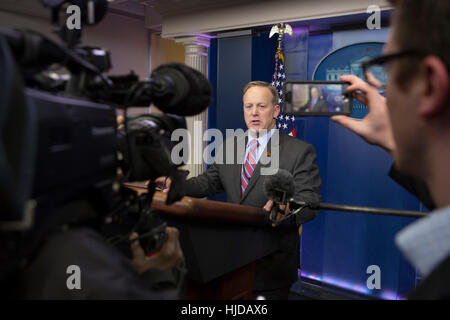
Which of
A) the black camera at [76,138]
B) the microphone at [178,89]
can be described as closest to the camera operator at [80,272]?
the black camera at [76,138]

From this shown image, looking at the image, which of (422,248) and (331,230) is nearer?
(422,248)

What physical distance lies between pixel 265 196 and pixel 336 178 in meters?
1.80

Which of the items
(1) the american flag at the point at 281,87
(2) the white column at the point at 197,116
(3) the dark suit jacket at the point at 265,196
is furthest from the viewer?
(2) the white column at the point at 197,116

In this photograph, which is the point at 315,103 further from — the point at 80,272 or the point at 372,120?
the point at 80,272

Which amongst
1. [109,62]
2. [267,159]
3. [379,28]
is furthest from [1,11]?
[109,62]

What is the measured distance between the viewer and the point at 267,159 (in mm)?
2010

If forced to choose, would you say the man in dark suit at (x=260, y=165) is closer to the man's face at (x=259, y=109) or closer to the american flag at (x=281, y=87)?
the man's face at (x=259, y=109)

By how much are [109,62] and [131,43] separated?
15.8ft

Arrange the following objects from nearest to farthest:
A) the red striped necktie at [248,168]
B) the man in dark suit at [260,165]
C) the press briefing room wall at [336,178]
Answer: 1. the man in dark suit at [260,165]
2. the red striped necktie at [248,168]
3. the press briefing room wall at [336,178]

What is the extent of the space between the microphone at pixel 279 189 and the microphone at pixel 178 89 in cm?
43

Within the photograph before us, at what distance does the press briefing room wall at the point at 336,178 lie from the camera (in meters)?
3.12

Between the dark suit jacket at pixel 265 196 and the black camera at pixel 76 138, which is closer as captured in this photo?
the black camera at pixel 76 138

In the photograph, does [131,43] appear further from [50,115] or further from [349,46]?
[50,115]

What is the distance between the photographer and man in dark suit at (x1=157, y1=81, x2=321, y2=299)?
5.89 ft
